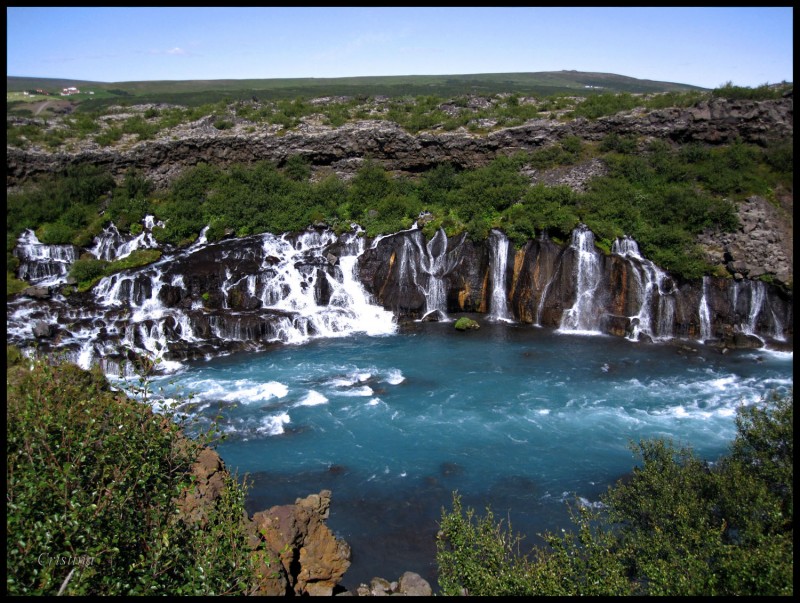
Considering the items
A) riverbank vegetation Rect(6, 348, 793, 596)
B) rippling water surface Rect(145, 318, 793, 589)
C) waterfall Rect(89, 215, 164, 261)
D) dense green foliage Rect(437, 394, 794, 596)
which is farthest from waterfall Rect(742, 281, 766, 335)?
waterfall Rect(89, 215, 164, 261)

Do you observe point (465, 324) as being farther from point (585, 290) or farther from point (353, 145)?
point (353, 145)

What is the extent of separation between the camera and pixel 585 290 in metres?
35.8

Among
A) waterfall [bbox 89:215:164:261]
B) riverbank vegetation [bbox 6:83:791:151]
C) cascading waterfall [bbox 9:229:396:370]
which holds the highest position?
riverbank vegetation [bbox 6:83:791:151]

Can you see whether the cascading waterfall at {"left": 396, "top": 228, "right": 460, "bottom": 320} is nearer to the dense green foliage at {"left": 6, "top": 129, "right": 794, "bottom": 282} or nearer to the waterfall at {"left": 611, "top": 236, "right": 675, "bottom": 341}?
the dense green foliage at {"left": 6, "top": 129, "right": 794, "bottom": 282}

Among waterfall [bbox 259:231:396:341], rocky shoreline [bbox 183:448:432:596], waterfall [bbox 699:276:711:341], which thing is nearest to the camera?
rocky shoreline [bbox 183:448:432:596]

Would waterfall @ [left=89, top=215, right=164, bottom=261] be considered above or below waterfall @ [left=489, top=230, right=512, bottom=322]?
above

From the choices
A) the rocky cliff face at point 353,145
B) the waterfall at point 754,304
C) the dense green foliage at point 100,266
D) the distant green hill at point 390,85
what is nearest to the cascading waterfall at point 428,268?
the rocky cliff face at point 353,145

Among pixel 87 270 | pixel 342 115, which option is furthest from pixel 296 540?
pixel 342 115

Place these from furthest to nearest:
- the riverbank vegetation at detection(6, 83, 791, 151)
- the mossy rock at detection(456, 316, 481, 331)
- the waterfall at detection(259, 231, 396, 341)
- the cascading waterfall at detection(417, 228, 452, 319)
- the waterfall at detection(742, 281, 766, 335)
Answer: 1. the riverbank vegetation at detection(6, 83, 791, 151)
2. the cascading waterfall at detection(417, 228, 452, 319)
3. the waterfall at detection(259, 231, 396, 341)
4. the mossy rock at detection(456, 316, 481, 331)
5. the waterfall at detection(742, 281, 766, 335)

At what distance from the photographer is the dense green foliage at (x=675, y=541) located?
10578 millimetres

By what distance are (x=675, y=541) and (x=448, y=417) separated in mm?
13037

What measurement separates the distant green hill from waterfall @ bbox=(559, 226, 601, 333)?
249ft

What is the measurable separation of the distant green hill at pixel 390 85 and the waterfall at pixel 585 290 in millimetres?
75923

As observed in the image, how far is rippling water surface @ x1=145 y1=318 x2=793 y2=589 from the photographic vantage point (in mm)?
19500
